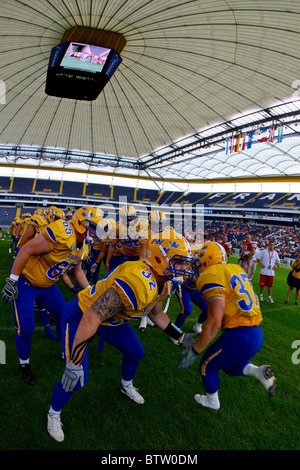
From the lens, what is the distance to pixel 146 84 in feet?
43.5

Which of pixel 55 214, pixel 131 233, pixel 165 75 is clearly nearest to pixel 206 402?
pixel 131 233

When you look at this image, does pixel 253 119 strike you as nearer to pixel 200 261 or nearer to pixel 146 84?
pixel 146 84

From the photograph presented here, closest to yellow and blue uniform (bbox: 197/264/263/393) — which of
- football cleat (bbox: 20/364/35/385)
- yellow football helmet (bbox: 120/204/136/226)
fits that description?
football cleat (bbox: 20/364/35/385)

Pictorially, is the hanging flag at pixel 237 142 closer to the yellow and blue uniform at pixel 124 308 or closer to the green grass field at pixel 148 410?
the green grass field at pixel 148 410

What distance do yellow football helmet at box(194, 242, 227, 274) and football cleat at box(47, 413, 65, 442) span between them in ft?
6.79

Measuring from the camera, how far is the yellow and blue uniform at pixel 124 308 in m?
2.10

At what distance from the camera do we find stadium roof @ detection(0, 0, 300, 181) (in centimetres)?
862

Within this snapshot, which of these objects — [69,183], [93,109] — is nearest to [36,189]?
[69,183]

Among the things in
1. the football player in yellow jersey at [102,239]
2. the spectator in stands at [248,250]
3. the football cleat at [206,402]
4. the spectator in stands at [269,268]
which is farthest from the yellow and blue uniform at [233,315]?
the spectator in stands at [248,250]

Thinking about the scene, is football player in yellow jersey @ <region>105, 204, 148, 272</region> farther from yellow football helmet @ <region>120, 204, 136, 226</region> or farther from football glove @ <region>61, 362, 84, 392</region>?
football glove @ <region>61, 362, 84, 392</region>

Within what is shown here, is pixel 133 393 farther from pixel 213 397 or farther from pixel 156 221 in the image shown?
pixel 156 221

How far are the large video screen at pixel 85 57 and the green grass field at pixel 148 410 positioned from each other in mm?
10846

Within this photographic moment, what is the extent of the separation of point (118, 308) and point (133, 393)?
1.60 m

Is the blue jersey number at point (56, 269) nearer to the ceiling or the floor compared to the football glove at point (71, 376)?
nearer to the ceiling
